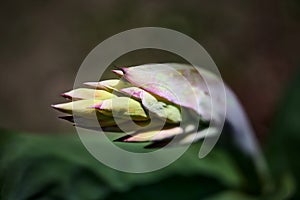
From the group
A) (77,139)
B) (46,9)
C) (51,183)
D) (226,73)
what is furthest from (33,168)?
(46,9)

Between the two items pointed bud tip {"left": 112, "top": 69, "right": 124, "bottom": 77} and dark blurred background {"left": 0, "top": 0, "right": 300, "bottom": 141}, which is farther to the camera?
dark blurred background {"left": 0, "top": 0, "right": 300, "bottom": 141}

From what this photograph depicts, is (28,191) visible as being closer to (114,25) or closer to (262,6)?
(114,25)

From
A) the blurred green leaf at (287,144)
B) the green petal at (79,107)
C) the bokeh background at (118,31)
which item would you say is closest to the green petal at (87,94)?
the green petal at (79,107)

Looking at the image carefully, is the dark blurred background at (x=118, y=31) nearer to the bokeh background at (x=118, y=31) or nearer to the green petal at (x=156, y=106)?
the bokeh background at (x=118, y=31)

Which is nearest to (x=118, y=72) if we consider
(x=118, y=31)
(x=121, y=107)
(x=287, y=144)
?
(x=121, y=107)

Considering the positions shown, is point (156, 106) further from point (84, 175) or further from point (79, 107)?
point (84, 175)

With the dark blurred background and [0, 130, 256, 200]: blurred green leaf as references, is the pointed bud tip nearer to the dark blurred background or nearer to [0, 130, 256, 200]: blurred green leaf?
[0, 130, 256, 200]: blurred green leaf

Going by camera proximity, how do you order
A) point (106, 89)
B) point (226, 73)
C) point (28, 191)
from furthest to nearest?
1. point (226, 73)
2. point (28, 191)
3. point (106, 89)

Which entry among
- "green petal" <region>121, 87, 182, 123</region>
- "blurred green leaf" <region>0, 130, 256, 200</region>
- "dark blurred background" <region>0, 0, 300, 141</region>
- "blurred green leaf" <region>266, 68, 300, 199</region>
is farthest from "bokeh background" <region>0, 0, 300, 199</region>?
"green petal" <region>121, 87, 182, 123</region>
